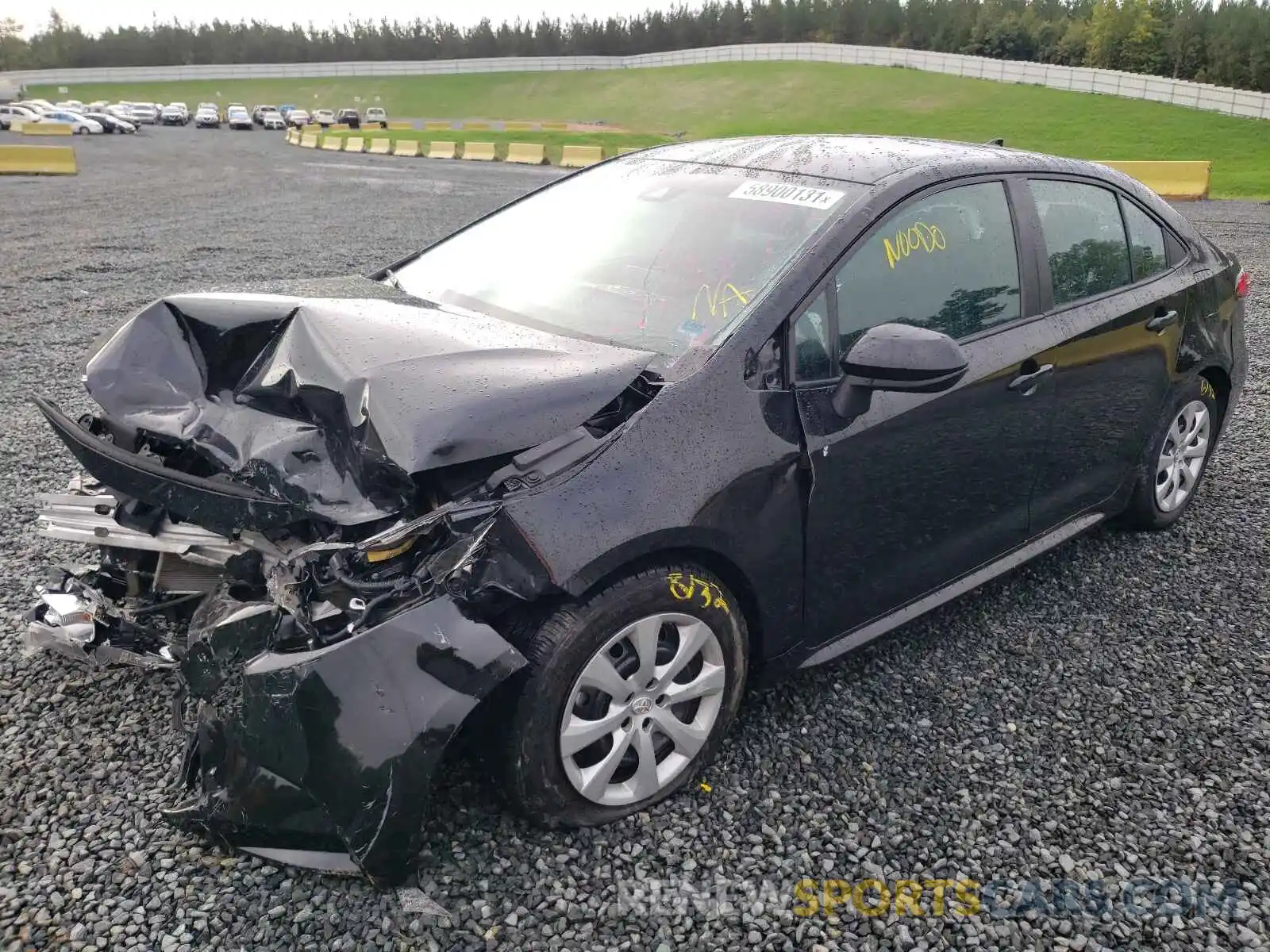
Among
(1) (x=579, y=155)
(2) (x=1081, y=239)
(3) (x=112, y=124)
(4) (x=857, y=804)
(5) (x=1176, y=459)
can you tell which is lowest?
(4) (x=857, y=804)

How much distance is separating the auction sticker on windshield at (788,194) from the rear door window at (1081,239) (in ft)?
3.27

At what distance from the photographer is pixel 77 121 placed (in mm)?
44375

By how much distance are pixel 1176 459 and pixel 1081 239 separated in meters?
1.36

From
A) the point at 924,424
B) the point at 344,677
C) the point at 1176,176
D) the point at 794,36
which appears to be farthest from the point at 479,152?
the point at 794,36

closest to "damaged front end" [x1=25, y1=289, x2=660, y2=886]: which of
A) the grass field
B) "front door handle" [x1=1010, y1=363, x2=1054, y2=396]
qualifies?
"front door handle" [x1=1010, y1=363, x2=1054, y2=396]

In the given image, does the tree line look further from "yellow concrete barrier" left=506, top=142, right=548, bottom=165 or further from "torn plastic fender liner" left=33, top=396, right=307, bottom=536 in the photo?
"torn plastic fender liner" left=33, top=396, right=307, bottom=536

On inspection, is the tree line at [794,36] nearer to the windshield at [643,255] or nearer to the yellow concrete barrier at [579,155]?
the yellow concrete barrier at [579,155]

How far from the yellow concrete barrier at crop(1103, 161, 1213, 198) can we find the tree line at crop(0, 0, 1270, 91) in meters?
38.9

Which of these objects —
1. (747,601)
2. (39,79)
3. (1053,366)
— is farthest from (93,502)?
(39,79)

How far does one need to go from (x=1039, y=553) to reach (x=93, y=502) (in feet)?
10.9

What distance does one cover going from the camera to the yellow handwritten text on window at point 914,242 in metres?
2.92

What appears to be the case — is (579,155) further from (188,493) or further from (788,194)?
(188,493)

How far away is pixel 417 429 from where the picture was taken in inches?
87.0

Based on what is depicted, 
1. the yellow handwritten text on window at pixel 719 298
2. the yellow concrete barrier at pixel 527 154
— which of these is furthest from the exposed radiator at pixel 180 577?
the yellow concrete barrier at pixel 527 154
